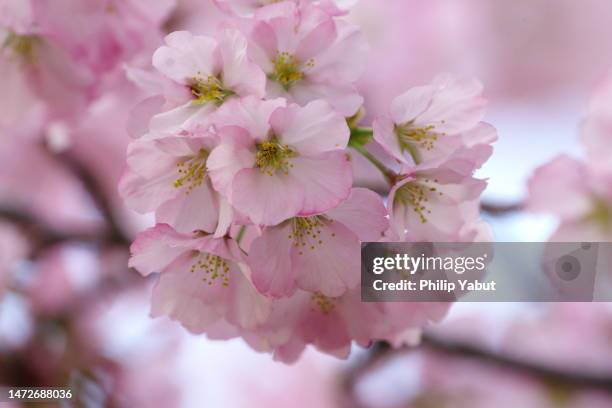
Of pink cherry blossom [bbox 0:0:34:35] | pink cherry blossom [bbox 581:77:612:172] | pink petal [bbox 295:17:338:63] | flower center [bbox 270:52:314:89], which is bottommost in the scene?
flower center [bbox 270:52:314:89]

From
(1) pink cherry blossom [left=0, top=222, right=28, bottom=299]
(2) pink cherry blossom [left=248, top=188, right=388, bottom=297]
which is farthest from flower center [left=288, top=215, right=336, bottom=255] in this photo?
(1) pink cherry blossom [left=0, top=222, right=28, bottom=299]

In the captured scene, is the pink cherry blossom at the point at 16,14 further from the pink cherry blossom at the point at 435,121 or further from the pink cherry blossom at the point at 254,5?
the pink cherry blossom at the point at 435,121

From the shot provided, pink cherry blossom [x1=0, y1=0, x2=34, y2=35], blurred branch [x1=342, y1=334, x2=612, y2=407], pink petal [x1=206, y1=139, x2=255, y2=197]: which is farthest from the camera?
blurred branch [x1=342, y1=334, x2=612, y2=407]

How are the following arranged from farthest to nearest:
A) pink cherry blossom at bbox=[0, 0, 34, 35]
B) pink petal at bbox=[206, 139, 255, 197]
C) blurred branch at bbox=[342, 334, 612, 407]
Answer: blurred branch at bbox=[342, 334, 612, 407], pink cherry blossom at bbox=[0, 0, 34, 35], pink petal at bbox=[206, 139, 255, 197]

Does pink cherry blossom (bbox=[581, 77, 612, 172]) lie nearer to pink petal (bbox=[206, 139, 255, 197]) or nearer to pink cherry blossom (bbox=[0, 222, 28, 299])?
pink petal (bbox=[206, 139, 255, 197])

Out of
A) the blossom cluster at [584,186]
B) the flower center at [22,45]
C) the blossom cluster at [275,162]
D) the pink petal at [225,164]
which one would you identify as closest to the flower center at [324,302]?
the blossom cluster at [275,162]

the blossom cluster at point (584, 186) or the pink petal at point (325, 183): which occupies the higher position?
the blossom cluster at point (584, 186)

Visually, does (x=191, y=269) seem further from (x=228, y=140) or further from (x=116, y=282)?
(x=116, y=282)
